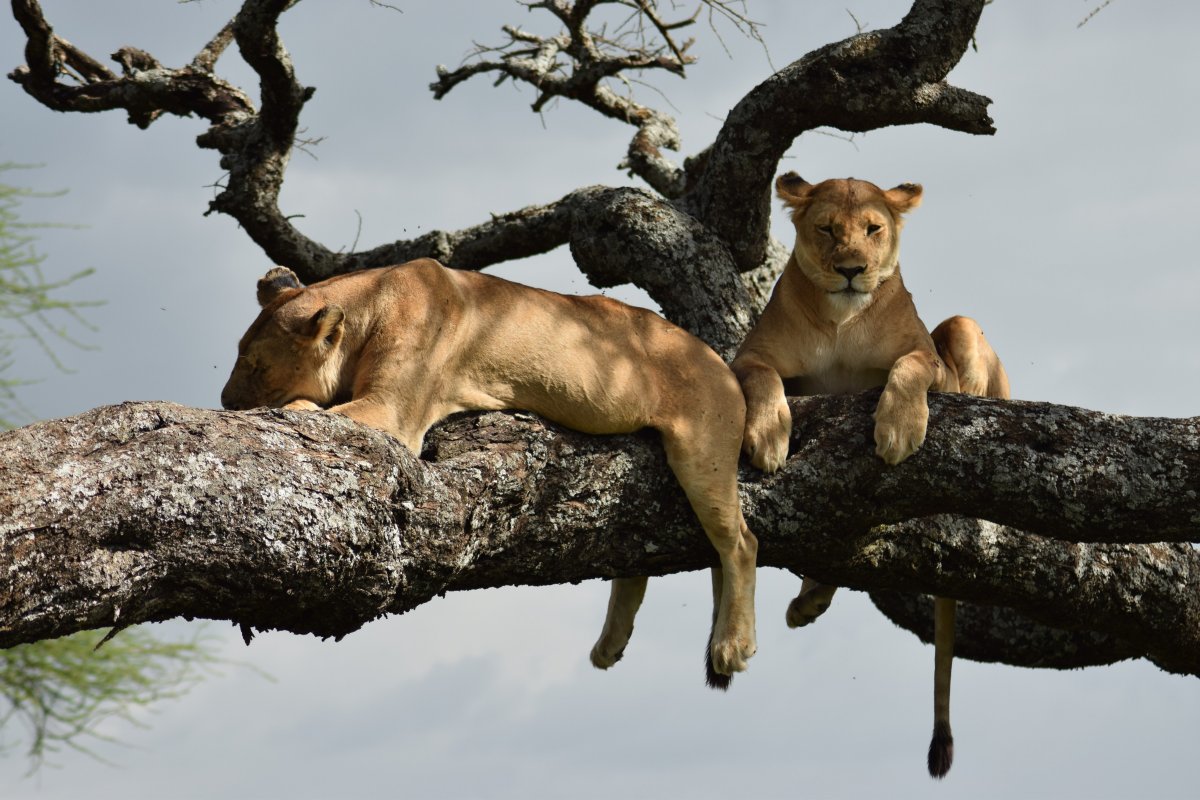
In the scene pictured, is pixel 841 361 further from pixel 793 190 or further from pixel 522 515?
pixel 522 515

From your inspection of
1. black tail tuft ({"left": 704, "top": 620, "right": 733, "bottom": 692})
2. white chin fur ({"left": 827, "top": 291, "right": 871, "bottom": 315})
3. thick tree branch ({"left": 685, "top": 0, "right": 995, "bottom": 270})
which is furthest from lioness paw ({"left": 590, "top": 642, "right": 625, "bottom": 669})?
thick tree branch ({"left": 685, "top": 0, "right": 995, "bottom": 270})

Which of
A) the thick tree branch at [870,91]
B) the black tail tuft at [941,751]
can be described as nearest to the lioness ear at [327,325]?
the thick tree branch at [870,91]

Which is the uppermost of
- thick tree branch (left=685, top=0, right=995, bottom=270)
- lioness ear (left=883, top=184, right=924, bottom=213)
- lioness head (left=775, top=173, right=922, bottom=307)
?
thick tree branch (left=685, top=0, right=995, bottom=270)

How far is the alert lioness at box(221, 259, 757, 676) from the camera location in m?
4.73

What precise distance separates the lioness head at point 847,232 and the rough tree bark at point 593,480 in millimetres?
784

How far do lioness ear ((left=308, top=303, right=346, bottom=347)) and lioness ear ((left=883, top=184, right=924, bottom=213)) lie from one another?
2.49m

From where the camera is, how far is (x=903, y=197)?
19.8ft

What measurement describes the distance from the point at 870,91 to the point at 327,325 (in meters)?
3.34

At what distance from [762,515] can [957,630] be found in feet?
8.45

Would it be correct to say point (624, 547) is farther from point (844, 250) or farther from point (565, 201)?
point (565, 201)

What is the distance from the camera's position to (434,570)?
13.7 ft

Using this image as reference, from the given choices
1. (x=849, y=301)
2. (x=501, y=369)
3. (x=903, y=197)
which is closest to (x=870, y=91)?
(x=903, y=197)

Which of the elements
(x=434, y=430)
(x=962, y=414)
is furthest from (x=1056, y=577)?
(x=434, y=430)

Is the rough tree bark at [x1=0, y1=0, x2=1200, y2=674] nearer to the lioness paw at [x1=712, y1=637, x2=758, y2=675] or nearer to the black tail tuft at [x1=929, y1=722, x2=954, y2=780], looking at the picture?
the lioness paw at [x1=712, y1=637, x2=758, y2=675]
